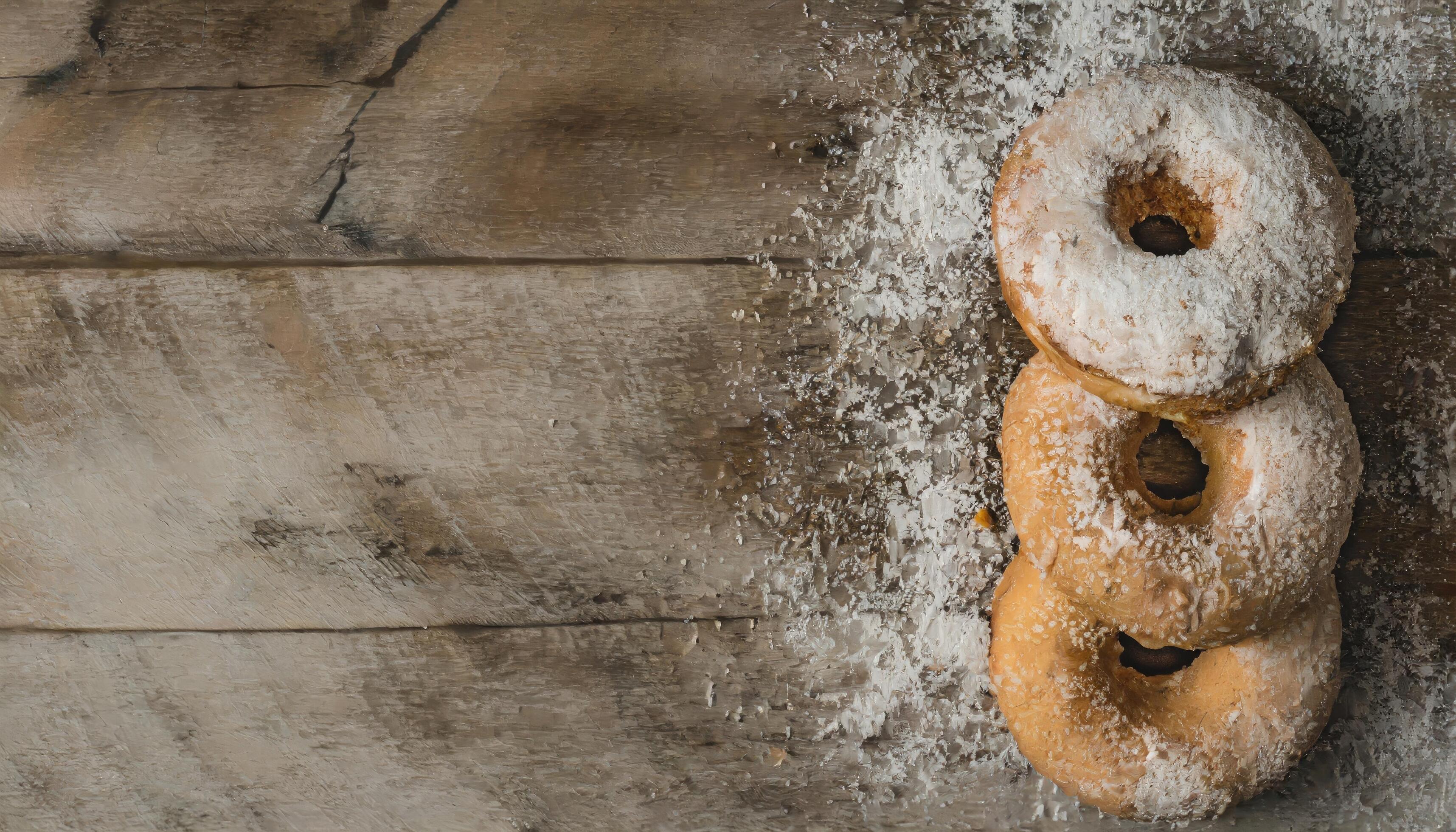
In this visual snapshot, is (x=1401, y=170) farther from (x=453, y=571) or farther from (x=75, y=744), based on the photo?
(x=75, y=744)

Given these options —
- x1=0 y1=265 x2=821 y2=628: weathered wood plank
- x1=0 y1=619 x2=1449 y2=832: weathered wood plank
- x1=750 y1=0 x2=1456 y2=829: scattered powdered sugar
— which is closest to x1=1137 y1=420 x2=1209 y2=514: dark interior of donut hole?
x1=750 y1=0 x2=1456 y2=829: scattered powdered sugar

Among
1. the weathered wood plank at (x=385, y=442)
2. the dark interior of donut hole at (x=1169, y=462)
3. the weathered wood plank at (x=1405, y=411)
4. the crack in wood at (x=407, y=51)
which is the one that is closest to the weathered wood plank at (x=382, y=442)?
the weathered wood plank at (x=385, y=442)

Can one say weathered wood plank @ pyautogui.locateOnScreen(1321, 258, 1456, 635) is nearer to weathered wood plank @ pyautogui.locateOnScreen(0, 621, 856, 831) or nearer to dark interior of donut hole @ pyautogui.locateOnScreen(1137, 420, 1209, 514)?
dark interior of donut hole @ pyautogui.locateOnScreen(1137, 420, 1209, 514)

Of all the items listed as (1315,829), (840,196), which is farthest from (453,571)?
(1315,829)

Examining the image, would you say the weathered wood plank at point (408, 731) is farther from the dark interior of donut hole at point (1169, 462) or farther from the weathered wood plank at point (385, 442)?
the dark interior of donut hole at point (1169, 462)

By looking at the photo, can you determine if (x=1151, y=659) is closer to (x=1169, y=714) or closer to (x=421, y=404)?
(x=1169, y=714)

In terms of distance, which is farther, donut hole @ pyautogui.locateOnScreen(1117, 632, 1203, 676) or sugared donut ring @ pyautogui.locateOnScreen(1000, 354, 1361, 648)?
donut hole @ pyautogui.locateOnScreen(1117, 632, 1203, 676)
